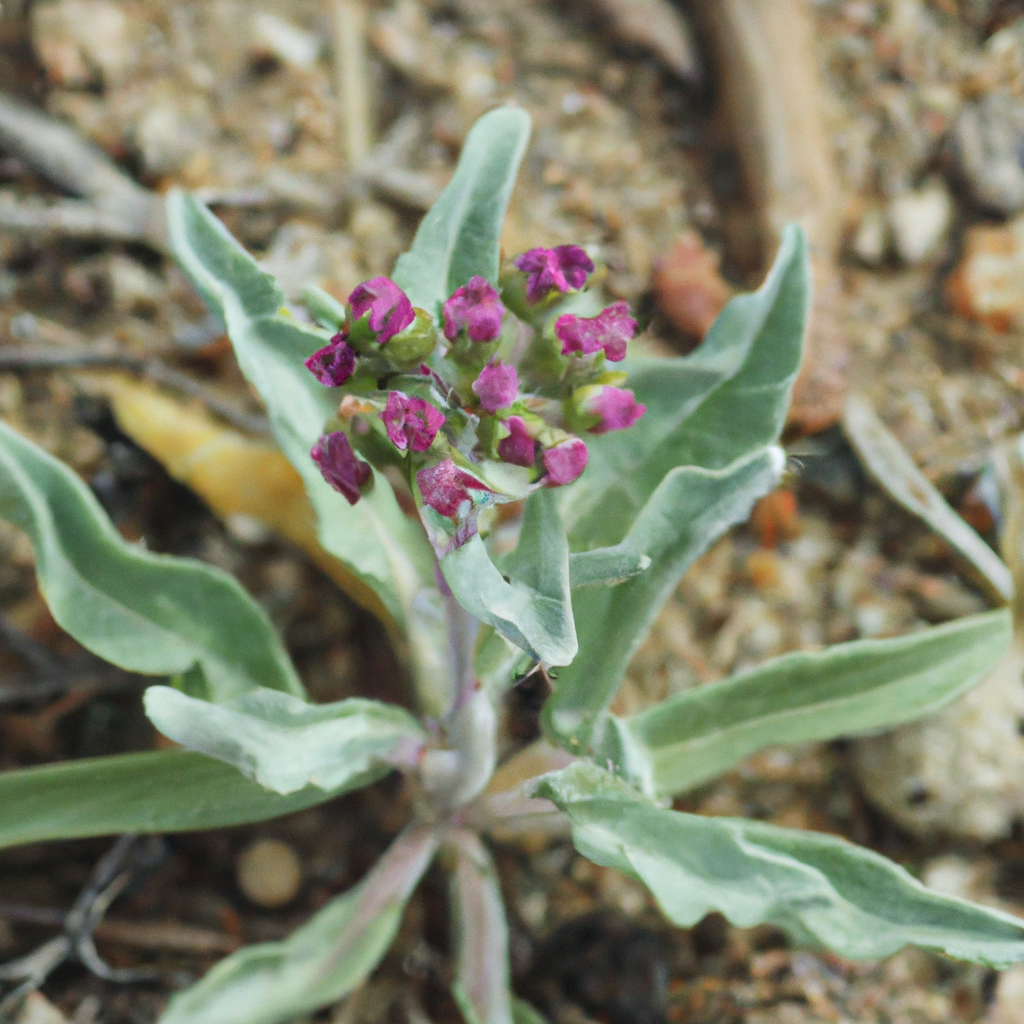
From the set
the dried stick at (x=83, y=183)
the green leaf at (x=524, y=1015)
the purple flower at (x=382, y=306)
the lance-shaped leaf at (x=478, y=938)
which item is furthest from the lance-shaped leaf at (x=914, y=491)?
the dried stick at (x=83, y=183)

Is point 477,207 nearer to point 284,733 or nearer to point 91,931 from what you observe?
point 284,733

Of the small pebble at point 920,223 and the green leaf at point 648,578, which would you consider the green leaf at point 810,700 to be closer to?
the green leaf at point 648,578

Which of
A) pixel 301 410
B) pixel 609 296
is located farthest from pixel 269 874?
pixel 609 296

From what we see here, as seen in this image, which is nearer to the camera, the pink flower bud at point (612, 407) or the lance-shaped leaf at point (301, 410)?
the pink flower bud at point (612, 407)

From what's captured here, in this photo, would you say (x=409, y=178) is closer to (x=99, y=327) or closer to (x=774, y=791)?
(x=99, y=327)

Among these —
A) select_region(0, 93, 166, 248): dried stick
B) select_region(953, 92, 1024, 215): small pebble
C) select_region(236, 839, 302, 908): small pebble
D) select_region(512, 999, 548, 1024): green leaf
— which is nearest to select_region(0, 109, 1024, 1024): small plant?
select_region(512, 999, 548, 1024): green leaf

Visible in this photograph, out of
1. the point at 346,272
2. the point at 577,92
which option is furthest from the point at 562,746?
the point at 577,92
